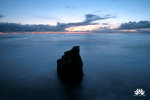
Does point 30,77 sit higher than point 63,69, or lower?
lower

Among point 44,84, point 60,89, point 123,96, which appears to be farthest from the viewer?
point 44,84

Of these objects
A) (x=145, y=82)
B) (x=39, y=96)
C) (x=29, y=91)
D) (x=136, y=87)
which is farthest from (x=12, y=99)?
(x=145, y=82)

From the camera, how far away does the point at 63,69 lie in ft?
80.1

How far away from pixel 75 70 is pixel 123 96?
1058 cm

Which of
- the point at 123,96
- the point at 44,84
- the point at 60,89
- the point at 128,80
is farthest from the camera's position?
the point at 128,80

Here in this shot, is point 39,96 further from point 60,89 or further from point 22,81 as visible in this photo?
point 22,81

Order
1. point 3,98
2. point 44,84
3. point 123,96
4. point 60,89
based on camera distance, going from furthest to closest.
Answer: point 44,84, point 60,89, point 123,96, point 3,98

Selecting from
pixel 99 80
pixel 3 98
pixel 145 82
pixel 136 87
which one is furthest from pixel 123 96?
pixel 3 98

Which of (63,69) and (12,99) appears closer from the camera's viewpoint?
(12,99)

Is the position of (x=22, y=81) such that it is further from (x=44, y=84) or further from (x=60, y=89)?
(x=60, y=89)

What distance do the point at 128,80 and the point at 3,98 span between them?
2363 centimetres

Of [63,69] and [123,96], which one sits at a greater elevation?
[63,69]

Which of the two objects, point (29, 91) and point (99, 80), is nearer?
point (29, 91)

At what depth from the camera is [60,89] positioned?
65.6ft
